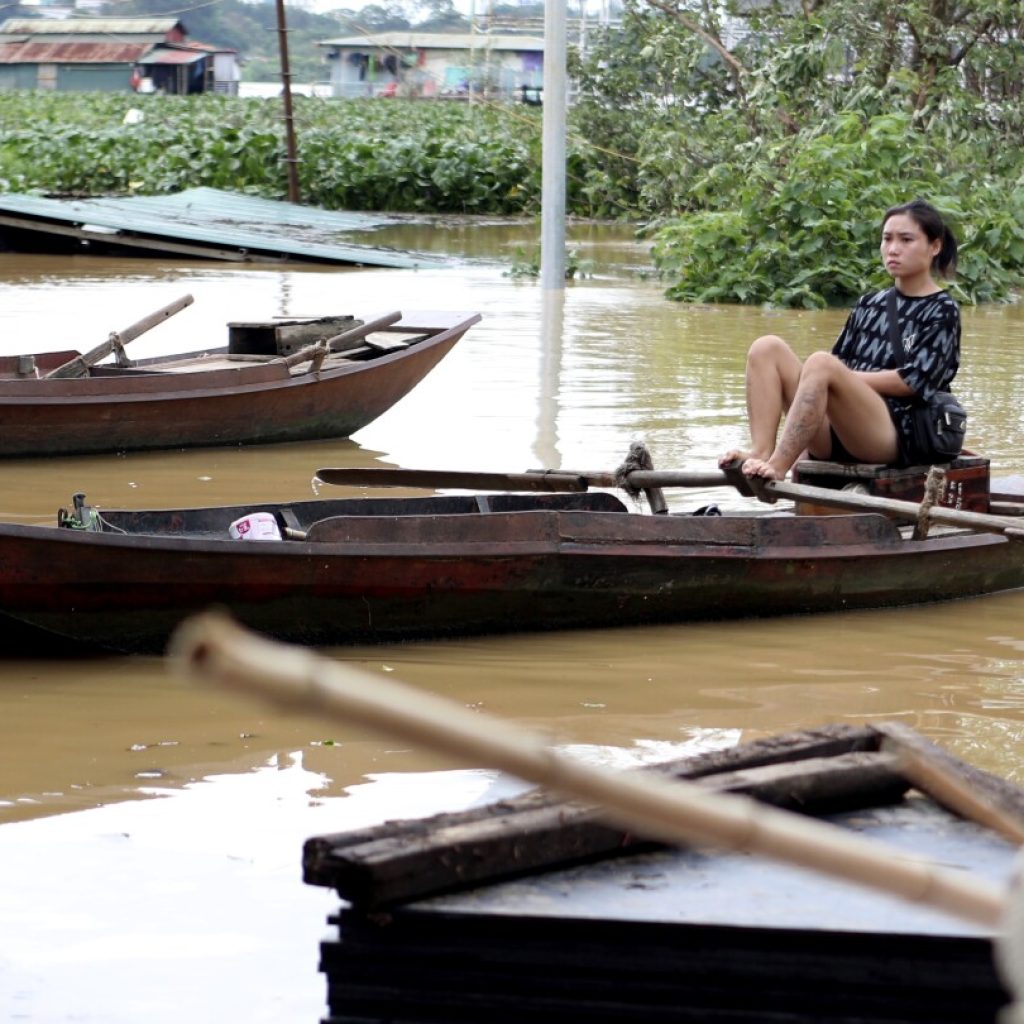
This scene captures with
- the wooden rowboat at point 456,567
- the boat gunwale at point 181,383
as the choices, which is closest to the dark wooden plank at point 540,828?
the wooden rowboat at point 456,567

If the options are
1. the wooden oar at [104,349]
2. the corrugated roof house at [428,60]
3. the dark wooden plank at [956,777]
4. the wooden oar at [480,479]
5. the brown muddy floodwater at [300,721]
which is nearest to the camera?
the dark wooden plank at [956,777]

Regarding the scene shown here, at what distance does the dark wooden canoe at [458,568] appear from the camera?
432 centimetres

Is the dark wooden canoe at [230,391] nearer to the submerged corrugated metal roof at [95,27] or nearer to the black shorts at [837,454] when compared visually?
the black shorts at [837,454]

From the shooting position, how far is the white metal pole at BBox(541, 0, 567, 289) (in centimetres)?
1270

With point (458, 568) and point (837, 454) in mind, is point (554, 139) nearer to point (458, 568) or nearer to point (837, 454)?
point (837, 454)

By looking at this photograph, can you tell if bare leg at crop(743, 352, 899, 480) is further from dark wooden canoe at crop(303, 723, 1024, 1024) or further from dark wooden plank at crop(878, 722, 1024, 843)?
dark wooden canoe at crop(303, 723, 1024, 1024)

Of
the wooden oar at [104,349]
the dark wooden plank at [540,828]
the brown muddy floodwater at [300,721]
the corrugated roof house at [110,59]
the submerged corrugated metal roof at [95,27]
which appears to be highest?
the submerged corrugated metal roof at [95,27]

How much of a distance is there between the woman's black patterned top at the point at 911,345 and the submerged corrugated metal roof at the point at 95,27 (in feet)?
198

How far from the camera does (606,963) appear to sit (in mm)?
→ 1837

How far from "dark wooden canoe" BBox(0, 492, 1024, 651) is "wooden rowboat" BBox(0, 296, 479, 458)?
2.43m

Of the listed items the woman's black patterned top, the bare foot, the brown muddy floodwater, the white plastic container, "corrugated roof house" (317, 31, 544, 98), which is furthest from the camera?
"corrugated roof house" (317, 31, 544, 98)

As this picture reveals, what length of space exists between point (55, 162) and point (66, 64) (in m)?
39.1

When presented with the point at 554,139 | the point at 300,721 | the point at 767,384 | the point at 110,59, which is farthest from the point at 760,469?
the point at 110,59

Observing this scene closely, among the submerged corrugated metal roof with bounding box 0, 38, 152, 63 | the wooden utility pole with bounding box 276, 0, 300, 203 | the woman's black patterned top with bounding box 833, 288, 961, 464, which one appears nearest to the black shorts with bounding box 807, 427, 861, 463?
the woman's black patterned top with bounding box 833, 288, 961, 464
